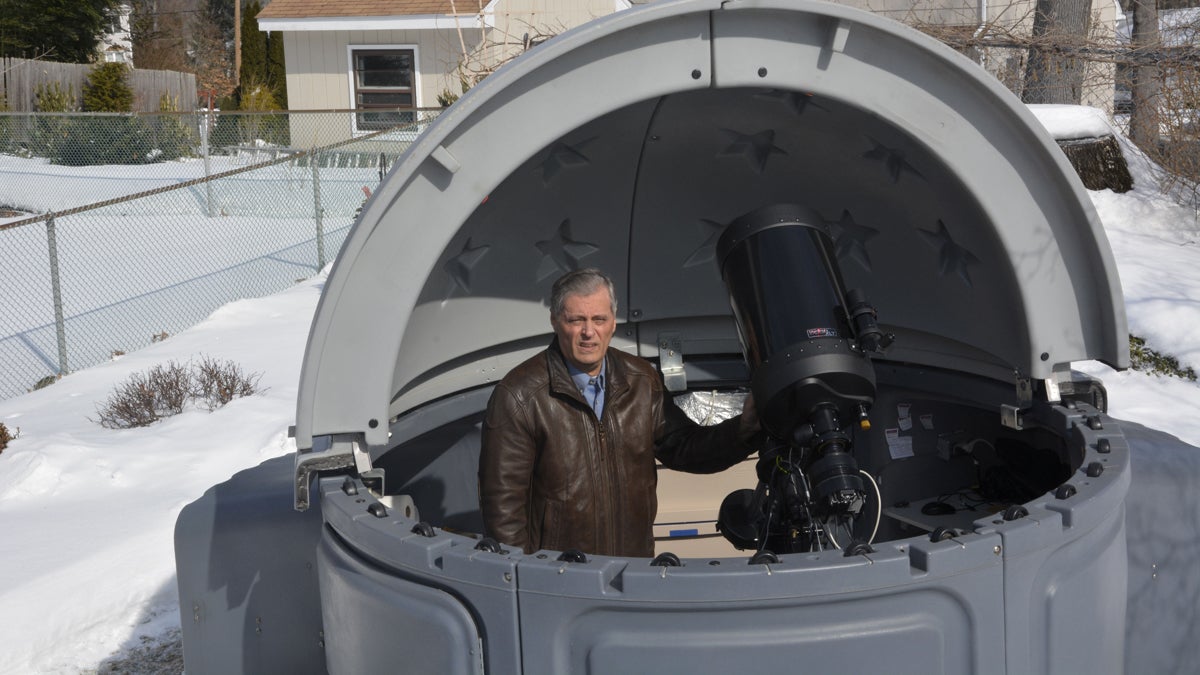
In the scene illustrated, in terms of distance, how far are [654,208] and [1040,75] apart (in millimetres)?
9614

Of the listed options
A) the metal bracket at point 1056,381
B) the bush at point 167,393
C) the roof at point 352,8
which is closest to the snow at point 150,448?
the bush at point 167,393

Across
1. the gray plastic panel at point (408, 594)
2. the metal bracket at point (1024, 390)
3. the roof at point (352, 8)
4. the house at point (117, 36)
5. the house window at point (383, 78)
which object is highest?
the house at point (117, 36)

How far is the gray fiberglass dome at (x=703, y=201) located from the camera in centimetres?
283

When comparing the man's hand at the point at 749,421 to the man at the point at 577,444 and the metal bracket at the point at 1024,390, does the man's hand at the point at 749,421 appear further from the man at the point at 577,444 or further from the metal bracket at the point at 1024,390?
the metal bracket at the point at 1024,390

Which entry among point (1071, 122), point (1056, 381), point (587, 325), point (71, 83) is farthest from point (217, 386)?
point (71, 83)

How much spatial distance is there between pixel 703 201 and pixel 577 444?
135cm

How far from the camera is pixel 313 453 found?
302 cm

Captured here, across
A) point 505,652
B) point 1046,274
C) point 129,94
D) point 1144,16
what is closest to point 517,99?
point 505,652

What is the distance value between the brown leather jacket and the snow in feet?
8.27

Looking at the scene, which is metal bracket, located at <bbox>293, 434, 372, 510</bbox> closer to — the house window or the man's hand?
the man's hand

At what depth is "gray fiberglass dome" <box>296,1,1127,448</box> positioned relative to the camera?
9.27 ft

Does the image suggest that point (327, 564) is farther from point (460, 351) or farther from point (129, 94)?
point (129, 94)

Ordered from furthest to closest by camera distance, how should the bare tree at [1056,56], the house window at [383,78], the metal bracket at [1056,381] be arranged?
the house window at [383,78] → the bare tree at [1056,56] → the metal bracket at [1056,381]

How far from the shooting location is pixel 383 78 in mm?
24250
